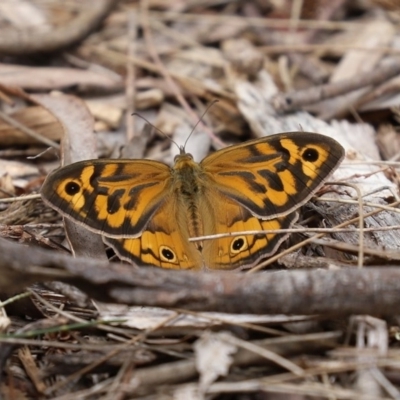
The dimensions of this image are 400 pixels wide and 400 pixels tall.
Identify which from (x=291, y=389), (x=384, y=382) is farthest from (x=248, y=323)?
(x=384, y=382)

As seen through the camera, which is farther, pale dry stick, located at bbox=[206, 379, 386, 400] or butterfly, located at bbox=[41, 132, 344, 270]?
butterfly, located at bbox=[41, 132, 344, 270]

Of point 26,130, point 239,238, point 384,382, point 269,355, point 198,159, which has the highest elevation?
point 26,130

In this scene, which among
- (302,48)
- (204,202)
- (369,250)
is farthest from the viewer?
(302,48)

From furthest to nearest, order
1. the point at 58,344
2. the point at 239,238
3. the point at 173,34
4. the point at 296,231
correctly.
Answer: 1. the point at 173,34
2. the point at 239,238
3. the point at 296,231
4. the point at 58,344

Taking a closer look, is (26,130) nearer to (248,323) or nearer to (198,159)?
(198,159)

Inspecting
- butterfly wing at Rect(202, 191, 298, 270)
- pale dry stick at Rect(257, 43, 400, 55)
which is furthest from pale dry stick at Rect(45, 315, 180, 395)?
pale dry stick at Rect(257, 43, 400, 55)

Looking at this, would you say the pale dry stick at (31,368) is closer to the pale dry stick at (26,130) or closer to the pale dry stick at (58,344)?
the pale dry stick at (58,344)

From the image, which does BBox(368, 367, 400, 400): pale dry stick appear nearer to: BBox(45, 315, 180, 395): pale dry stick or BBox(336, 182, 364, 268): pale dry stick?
BBox(336, 182, 364, 268): pale dry stick
